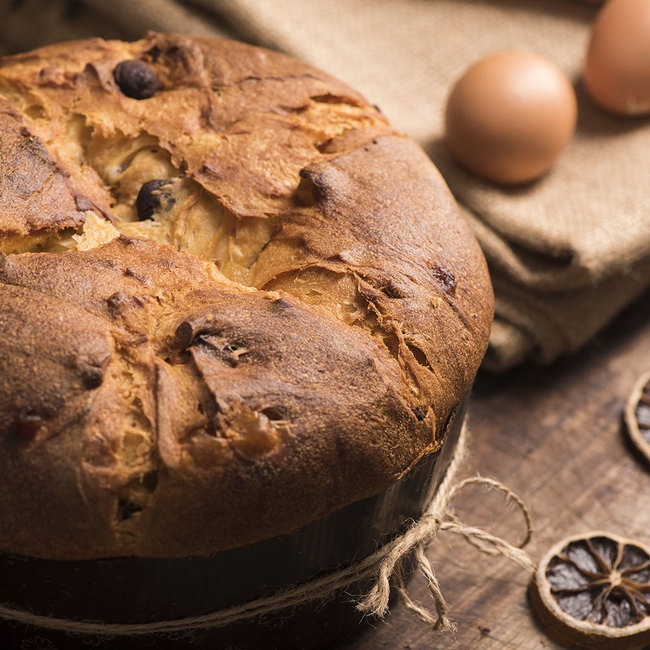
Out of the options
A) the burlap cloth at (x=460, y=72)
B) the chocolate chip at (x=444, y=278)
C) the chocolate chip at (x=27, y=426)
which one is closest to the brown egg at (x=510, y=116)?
the burlap cloth at (x=460, y=72)

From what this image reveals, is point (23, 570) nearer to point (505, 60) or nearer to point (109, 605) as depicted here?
point (109, 605)

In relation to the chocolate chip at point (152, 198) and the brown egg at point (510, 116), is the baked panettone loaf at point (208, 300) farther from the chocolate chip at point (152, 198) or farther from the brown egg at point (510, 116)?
the brown egg at point (510, 116)

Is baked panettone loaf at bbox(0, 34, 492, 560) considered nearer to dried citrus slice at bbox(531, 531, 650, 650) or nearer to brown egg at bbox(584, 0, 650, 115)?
dried citrus slice at bbox(531, 531, 650, 650)

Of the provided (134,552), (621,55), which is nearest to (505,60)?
(621,55)

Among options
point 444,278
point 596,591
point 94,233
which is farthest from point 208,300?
point 596,591

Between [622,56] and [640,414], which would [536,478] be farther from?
[622,56]

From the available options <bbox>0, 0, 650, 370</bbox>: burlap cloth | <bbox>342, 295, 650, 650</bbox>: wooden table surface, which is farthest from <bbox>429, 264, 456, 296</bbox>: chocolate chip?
<bbox>0, 0, 650, 370</bbox>: burlap cloth

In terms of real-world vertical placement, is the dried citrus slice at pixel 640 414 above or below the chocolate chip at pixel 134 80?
below
